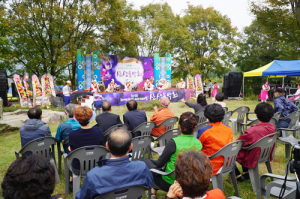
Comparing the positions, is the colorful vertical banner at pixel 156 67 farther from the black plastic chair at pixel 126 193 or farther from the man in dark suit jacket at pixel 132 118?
the black plastic chair at pixel 126 193

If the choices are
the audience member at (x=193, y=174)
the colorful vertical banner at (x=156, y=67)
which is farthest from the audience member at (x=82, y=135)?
the colorful vertical banner at (x=156, y=67)

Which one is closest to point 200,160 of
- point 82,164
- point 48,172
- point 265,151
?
point 48,172

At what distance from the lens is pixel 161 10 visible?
19.9 meters

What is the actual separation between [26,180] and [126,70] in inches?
577

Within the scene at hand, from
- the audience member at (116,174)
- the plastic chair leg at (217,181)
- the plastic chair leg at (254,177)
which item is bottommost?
the plastic chair leg at (254,177)

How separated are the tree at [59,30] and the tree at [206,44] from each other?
9.11m

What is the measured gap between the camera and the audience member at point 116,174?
4.32 ft

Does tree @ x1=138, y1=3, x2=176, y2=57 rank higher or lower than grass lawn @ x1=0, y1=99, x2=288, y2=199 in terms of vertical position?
higher

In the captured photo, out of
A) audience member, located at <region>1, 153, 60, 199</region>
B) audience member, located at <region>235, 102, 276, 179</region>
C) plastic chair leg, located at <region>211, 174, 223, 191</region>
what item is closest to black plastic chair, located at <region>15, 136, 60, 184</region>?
audience member, located at <region>1, 153, 60, 199</region>

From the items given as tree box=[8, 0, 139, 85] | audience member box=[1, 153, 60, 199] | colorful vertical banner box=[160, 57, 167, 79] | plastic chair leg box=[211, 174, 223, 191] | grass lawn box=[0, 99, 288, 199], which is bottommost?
grass lawn box=[0, 99, 288, 199]

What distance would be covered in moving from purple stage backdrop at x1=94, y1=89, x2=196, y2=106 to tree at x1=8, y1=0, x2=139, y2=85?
327 centimetres

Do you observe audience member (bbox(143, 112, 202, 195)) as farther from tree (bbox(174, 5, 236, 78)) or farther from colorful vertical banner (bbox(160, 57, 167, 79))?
tree (bbox(174, 5, 236, 78))

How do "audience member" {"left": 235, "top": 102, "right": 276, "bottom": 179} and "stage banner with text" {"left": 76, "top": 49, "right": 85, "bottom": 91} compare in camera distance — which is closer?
"audience member" {"left": 235, "top": 102, "right": 276, "bottom": 179}

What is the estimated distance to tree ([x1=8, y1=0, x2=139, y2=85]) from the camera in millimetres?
11438
